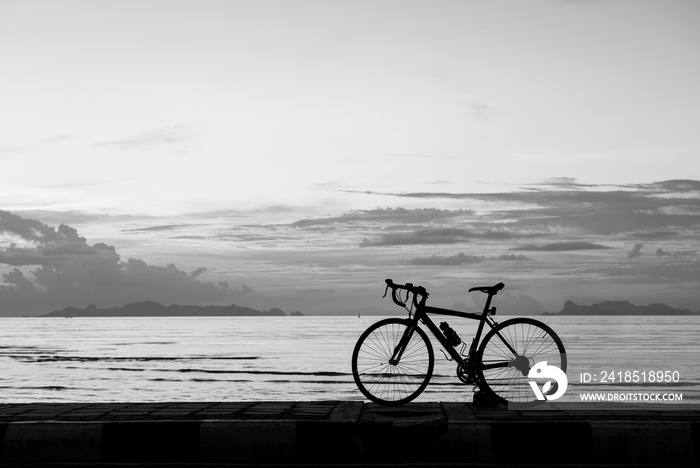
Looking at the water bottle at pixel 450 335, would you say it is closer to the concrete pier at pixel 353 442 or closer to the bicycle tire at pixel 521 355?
the bicycle tire at pixel 521 355

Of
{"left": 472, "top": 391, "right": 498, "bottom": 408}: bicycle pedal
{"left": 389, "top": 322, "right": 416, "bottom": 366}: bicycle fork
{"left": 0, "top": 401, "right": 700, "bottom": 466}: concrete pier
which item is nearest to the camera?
{"left": 0, "top": 401, "right": 700, "bottom": 466}: concrete pier

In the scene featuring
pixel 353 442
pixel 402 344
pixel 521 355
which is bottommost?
pixel 353 442

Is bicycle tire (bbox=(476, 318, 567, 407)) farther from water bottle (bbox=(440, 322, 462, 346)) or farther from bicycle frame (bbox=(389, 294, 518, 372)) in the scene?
water bottle (bbox=(440, 322, 462, 346))

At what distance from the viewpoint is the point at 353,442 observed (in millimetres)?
5887

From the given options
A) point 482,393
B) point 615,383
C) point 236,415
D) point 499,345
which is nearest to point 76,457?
point 236,415

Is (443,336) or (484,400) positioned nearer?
(484,400)

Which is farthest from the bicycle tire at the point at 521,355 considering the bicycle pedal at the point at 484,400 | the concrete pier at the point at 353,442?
the concrete pier at the point at 353,442

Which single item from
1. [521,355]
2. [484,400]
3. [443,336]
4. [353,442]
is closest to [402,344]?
[443,336]

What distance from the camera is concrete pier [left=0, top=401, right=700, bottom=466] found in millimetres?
5738

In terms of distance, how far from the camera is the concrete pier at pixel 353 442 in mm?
5738

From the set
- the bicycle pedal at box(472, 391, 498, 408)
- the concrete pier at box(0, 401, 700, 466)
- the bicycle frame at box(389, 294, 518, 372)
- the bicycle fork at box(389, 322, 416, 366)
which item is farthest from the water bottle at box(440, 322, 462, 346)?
the concrete pier at box(0, 401, 700, 466)

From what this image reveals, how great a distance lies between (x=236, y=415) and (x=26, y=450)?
161cm

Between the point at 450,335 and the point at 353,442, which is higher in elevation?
the point at 450,335

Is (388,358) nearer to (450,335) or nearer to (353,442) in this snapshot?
(450,335)
